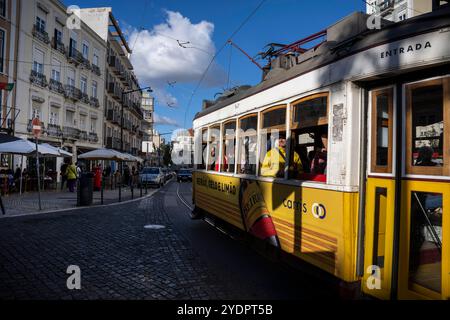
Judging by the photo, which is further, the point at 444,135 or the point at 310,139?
the point at 310,139

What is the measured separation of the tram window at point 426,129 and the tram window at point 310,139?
96 cm

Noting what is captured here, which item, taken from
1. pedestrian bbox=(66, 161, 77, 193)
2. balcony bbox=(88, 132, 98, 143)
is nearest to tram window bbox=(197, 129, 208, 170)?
pedestrian bbox=(66, 161, 77, 193)

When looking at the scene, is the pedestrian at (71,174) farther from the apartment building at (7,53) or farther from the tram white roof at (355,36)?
the tram white roof at (355,36)

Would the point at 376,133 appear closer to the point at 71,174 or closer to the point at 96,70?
the point at 71,174

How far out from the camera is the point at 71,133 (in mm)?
30531

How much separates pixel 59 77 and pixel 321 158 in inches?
1153

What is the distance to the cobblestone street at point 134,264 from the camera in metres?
4.42

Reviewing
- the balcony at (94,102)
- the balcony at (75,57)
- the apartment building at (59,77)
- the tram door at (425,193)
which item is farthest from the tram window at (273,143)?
the balcony at (94,102)

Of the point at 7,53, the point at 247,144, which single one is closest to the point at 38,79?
the point at 7,53

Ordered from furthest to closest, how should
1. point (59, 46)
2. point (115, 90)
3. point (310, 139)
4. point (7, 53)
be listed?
point (115, 90), point (59, 46), point (7, 53), point (310, 139)

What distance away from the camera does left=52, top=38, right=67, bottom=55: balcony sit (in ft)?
90.5

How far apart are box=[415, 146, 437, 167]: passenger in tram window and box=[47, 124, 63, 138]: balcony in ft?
93.0

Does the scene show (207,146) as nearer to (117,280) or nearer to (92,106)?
(117,280)
